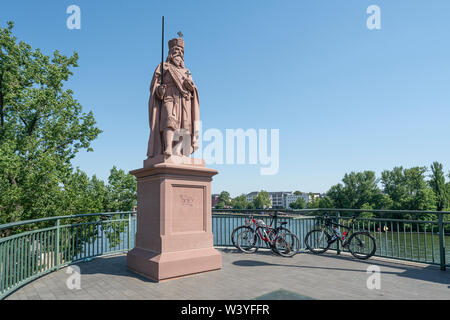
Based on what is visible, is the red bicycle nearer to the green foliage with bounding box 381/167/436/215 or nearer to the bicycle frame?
the bicycle frame

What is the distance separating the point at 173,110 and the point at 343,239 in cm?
553

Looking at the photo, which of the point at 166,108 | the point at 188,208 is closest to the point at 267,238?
the point at 188,208

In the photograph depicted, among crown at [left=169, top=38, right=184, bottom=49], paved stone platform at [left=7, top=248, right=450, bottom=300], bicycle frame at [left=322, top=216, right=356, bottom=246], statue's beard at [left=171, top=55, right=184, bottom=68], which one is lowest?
paved stone platform at [left=7, top=248, right=450, bottom=300]

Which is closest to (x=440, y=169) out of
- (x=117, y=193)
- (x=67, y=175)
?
(x=117, y=193)

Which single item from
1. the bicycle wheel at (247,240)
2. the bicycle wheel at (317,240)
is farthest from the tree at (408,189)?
the bicycle wheel at (247,240)

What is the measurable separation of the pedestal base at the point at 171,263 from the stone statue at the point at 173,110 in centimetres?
204

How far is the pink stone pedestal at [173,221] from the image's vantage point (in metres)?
5.19

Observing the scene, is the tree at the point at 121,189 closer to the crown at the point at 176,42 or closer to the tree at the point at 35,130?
the tree at the point at 35,130

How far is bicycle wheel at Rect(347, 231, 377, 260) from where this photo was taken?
6918 millimetres

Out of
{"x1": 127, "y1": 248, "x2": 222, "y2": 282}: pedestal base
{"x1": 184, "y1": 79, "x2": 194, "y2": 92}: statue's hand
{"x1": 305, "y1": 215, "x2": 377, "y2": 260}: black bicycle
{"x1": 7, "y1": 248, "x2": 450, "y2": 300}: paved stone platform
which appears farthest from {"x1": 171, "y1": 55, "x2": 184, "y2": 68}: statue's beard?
{"x1": 305, "y1": 215, "x2": 377, "y2": 260}: black bicycle

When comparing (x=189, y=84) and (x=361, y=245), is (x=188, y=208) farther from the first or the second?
(x=361, y=245)

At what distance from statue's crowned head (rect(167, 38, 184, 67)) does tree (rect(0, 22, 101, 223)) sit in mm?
12177
